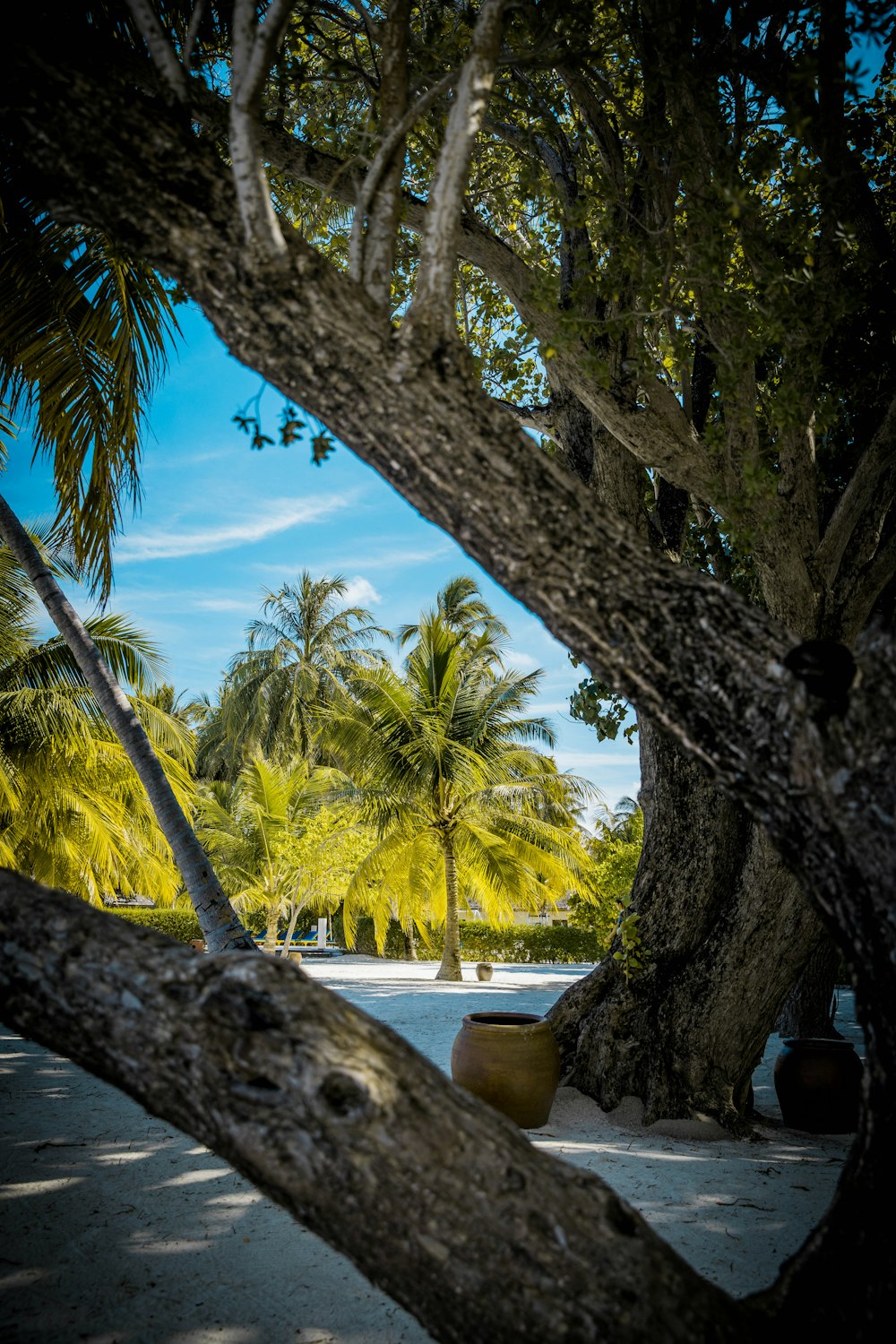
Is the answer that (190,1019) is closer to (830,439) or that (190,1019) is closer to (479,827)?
(830,439)

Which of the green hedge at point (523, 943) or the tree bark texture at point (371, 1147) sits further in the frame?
the green hedge at point (523, 943)

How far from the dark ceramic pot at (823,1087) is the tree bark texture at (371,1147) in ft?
15.0

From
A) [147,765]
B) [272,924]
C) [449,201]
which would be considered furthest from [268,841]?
[449,201]

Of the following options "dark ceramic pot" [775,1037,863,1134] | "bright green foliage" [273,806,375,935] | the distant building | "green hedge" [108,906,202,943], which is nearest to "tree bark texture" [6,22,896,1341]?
"dark ceramic pot" [775,1037,863,1134]

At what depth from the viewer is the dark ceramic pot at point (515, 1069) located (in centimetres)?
535

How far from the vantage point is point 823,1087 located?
5.64 m

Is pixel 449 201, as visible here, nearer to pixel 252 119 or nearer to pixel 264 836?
pixel 252 119

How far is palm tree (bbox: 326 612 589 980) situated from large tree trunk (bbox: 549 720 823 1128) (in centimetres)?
1115

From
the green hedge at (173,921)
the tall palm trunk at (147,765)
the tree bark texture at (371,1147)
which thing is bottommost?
the green hedge at (173,921)

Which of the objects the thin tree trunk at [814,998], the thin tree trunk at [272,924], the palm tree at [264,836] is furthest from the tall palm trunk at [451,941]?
the thin tree trunk at [814,998]

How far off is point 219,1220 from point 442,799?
13683 millimetres

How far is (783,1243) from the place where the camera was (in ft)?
11.9

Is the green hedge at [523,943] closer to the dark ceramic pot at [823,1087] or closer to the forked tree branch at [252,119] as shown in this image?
the dark ceramic pot at [823,1087]

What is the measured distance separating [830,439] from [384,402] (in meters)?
5.65
